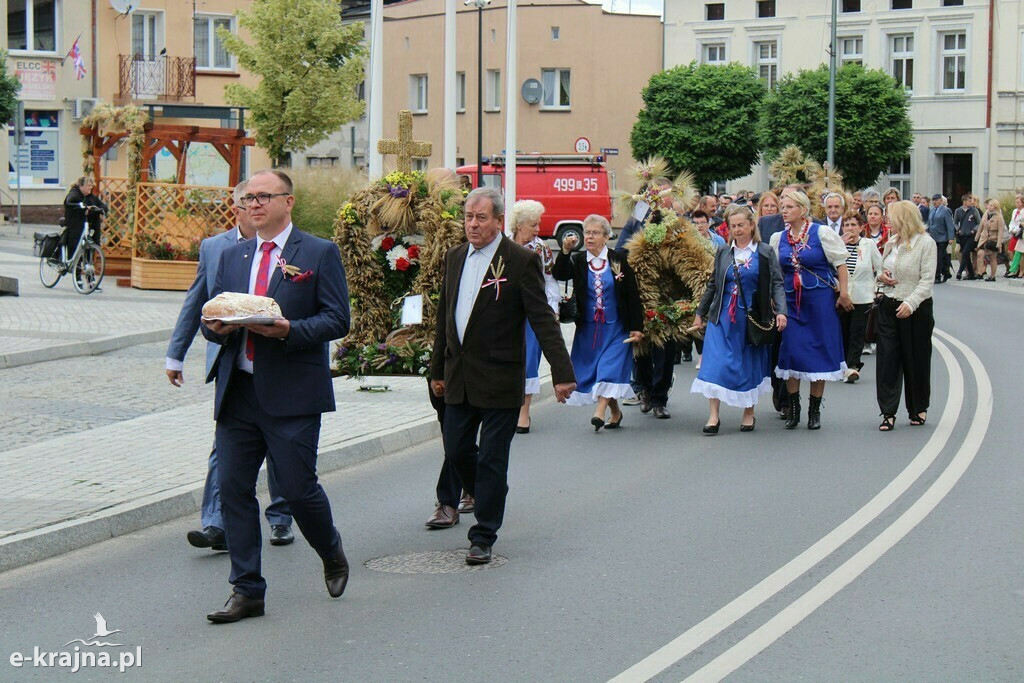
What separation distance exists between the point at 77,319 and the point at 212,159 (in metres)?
27.0

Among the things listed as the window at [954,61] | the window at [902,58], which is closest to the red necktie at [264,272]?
the window at [954,61]

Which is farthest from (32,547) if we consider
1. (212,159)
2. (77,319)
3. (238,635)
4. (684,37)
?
(684,37)

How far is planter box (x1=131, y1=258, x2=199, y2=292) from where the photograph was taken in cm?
2541

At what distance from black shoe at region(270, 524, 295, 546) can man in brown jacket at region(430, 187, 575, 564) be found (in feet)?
3.58

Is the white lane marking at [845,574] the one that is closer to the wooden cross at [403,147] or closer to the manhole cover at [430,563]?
the manhole cover at [430,563]

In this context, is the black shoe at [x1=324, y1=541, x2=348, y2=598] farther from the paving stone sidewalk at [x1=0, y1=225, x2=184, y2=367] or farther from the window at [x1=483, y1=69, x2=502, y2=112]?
the window at [x1=483, y1=69, x2=502, y2=112]

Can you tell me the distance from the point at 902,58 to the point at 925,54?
0.96 m

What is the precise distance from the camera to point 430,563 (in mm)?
7598

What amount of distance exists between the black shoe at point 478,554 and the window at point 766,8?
4985 cm

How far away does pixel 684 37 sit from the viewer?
184 feet

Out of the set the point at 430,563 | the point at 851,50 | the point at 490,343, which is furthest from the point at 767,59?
the point at 430,563

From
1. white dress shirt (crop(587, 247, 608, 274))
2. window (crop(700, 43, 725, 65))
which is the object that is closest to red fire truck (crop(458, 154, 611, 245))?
window (crop(700, 43, 725, 65))

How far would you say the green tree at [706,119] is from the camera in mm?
50938

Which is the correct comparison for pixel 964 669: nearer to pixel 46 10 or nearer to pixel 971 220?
pixel 971 220
